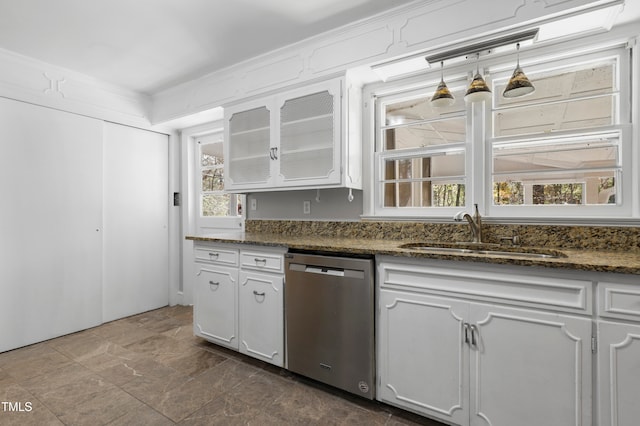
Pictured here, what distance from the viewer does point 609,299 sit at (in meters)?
1.26

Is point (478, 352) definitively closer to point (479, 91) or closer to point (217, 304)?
point (479, 91)

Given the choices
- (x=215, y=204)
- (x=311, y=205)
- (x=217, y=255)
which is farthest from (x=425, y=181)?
(x=215, y=204)

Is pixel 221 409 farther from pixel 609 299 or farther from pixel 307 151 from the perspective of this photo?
pixel 609 299

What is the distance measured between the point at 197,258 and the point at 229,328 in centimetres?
65

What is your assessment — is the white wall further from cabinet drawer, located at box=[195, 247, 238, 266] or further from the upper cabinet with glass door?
cabinet drawer, located at box=[195, 247, 238, 266]

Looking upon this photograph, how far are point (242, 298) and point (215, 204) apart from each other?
169cm

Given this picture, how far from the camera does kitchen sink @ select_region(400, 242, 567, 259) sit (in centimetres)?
176

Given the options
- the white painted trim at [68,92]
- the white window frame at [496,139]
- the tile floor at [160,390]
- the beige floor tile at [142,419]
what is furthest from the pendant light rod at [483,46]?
the white painted trim at [68,92]

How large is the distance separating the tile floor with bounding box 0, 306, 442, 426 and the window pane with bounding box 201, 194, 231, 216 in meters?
1.45

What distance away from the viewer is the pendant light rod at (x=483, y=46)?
69.4 inches

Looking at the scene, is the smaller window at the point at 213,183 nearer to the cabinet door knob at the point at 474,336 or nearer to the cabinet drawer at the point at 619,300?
the cabinet door knob at the point at 474,336

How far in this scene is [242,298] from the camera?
2.36 meters

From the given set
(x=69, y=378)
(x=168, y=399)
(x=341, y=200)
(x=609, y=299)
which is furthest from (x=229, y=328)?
(x=609, y=299)

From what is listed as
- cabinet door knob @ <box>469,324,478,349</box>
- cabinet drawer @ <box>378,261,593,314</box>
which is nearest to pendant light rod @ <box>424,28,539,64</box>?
cabinet drawer @ <box>378,261,593,314</box>
